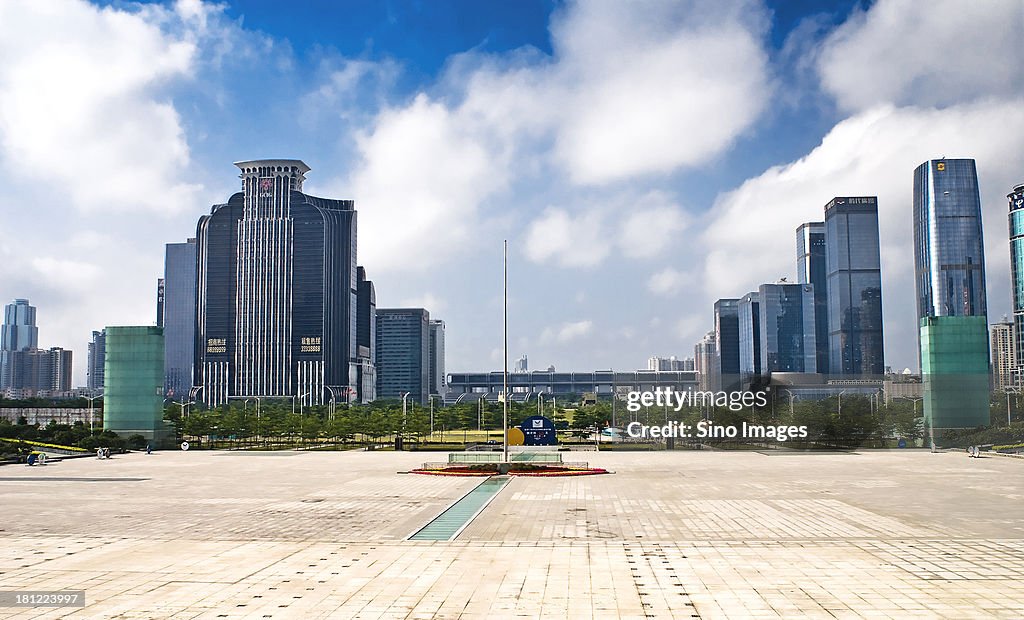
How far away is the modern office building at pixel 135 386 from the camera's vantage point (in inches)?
2463

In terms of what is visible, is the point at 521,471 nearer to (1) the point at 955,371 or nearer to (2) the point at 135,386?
(2) the point at 135,386

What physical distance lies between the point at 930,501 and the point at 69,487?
29455 mm

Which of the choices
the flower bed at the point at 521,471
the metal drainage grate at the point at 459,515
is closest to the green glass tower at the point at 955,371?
the flower bed at the point at 521,471

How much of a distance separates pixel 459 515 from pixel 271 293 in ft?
567

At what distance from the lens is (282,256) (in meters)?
188

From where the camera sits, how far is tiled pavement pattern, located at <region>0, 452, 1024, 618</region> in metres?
12.9

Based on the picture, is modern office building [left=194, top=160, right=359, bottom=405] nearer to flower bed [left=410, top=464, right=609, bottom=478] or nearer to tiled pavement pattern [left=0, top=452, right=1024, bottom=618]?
flower bed [left=410, top=464, right=609, bottom=478]

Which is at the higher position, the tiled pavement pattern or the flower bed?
the tiled pavement pattern

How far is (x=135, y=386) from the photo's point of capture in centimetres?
6269

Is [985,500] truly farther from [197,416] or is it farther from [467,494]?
[197,416]

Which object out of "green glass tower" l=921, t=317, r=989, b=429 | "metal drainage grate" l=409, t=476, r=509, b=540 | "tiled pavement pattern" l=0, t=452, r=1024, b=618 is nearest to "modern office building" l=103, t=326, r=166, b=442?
"tiled pavement pattern" l=0, t=452, r=1024, b=618

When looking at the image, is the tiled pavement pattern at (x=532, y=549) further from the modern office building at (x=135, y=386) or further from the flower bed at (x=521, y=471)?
the modern office building at (x=135, y=386)

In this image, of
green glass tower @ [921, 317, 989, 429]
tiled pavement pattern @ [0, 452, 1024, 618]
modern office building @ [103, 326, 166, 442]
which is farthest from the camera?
modern office building @ [103, 326, 166, 442]

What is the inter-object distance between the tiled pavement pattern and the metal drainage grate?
42 centimetres
